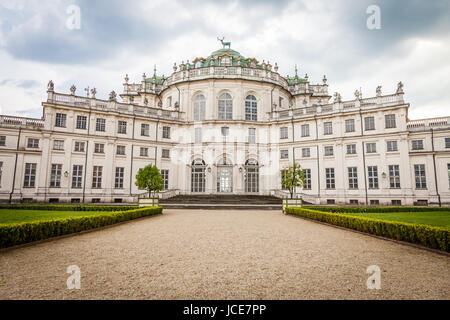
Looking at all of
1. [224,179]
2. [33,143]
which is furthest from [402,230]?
[33,143]

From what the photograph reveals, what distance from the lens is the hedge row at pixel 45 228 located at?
7.50 m

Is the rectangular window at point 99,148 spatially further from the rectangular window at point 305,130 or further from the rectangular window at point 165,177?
the rectangular window at point 305,130

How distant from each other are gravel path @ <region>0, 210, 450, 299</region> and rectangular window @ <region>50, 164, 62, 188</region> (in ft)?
75.3

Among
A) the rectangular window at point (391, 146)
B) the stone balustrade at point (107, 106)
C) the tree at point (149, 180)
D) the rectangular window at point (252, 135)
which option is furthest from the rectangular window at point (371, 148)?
the stone balustrade at point (107, 106)

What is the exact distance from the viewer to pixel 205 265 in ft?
19.8

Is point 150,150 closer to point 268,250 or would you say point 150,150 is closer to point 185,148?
point 185,148

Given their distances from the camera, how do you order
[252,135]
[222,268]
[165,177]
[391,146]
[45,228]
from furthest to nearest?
[252,135] → [165,177] → [391,146] → [45,228] → [222,268]

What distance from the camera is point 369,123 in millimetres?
29031

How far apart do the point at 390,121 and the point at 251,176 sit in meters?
17.7

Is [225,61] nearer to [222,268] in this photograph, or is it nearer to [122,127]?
[122,127]

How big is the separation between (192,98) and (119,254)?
31615mm

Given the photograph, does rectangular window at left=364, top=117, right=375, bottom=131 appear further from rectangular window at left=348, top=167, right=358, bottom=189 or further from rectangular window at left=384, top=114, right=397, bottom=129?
rectangular window at left=348, top=167, right=358, bottom=189
